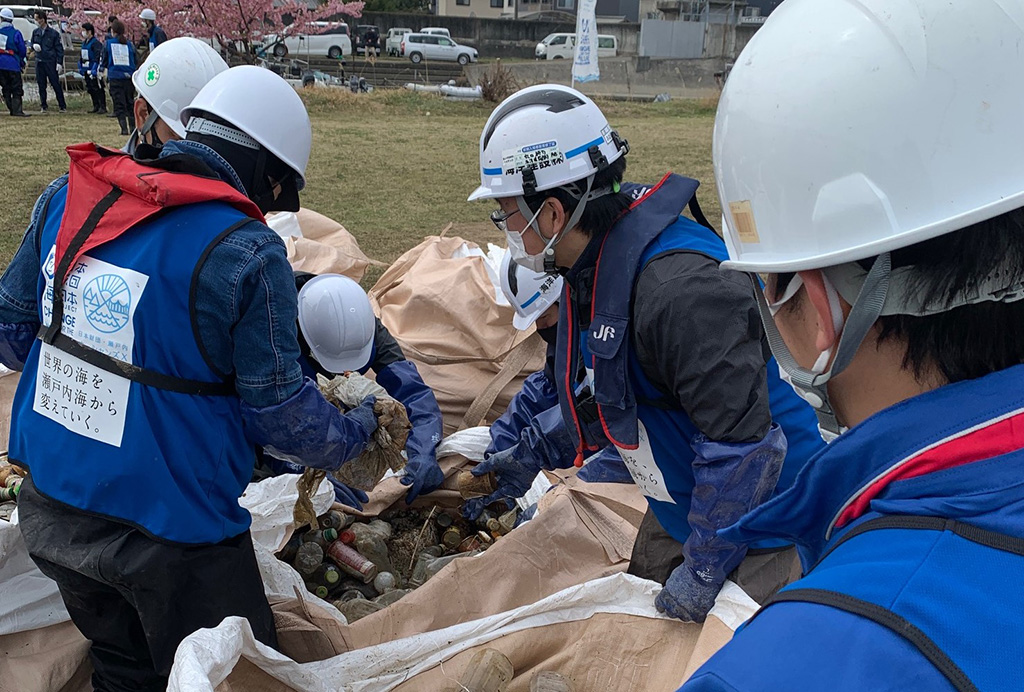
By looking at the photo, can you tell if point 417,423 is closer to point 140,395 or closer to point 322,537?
point 322,537

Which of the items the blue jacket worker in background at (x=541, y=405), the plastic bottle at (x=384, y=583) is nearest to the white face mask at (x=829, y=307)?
the blue jacket worker in background at (x=541, y=405)

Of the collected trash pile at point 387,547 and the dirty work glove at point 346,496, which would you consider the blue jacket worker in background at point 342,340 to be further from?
the collected trash pile at point 387,547

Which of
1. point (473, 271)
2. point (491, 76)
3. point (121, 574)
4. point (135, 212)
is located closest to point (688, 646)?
point (121, 574)

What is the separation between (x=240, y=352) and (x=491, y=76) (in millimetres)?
20794

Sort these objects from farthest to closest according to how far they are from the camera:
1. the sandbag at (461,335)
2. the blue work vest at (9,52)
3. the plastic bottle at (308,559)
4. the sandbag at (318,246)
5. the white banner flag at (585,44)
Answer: the white banner flag at (585,44) → the blue work vest at (9,52) → the sandbag at (318,246) → the sandbag at (461,335) → the plastic bottle at (308,559)

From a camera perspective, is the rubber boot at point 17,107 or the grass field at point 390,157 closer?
the grass field at point 390,157

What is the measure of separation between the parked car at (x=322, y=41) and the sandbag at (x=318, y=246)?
24.2m

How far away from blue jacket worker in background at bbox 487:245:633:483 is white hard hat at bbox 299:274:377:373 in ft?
1.92

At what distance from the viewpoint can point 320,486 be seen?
3492 millimetres

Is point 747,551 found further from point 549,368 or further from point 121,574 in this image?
point 121,574

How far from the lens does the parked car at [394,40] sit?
34225mm

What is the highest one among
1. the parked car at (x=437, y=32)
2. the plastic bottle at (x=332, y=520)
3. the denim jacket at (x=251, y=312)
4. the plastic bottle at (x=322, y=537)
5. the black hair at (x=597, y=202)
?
the parked car at (x=437, y=32)

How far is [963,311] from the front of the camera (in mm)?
942

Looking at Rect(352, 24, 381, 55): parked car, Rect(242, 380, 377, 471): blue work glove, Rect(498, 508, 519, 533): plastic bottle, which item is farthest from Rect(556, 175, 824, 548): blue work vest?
Rect(352, 24, 381, 55): parked car
